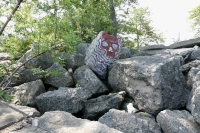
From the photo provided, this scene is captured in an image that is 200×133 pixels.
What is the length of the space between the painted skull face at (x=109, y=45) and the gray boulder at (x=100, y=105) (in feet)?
5.47

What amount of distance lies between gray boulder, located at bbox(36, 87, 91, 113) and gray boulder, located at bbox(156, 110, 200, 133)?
202cm

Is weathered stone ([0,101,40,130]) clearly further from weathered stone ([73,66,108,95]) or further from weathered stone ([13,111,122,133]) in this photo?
weathered stone ([73,66,108,95])

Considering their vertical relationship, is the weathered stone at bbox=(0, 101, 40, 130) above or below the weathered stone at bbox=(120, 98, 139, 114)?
above

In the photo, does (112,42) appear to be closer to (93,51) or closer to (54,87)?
(93,51)

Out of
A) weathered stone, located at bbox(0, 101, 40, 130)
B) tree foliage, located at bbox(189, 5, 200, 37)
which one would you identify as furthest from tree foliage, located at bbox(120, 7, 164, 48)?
weathered stone, located at bbox(0, 101, 40, 130)

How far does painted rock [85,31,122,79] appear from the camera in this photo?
650 centimetres

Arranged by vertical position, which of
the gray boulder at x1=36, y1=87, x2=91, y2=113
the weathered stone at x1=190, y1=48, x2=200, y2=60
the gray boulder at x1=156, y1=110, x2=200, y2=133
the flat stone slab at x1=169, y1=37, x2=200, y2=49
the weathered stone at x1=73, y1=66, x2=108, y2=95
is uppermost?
the flat stone slab at x1=169, y1=37, x2=200, y2=49

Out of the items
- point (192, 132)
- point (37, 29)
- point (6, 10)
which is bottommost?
point (192, 132)

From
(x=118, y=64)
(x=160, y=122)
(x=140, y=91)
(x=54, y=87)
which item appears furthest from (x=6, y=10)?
(x=160, y=122)

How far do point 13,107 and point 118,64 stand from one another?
366 cm

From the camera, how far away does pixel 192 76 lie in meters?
5.01

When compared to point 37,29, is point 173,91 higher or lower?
lower

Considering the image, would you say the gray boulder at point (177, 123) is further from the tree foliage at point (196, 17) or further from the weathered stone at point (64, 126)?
the tree foliage at point (196, 17)

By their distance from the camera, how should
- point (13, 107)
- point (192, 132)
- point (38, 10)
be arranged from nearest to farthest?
point (13, 107), point (192, 132), point (38, 10)
